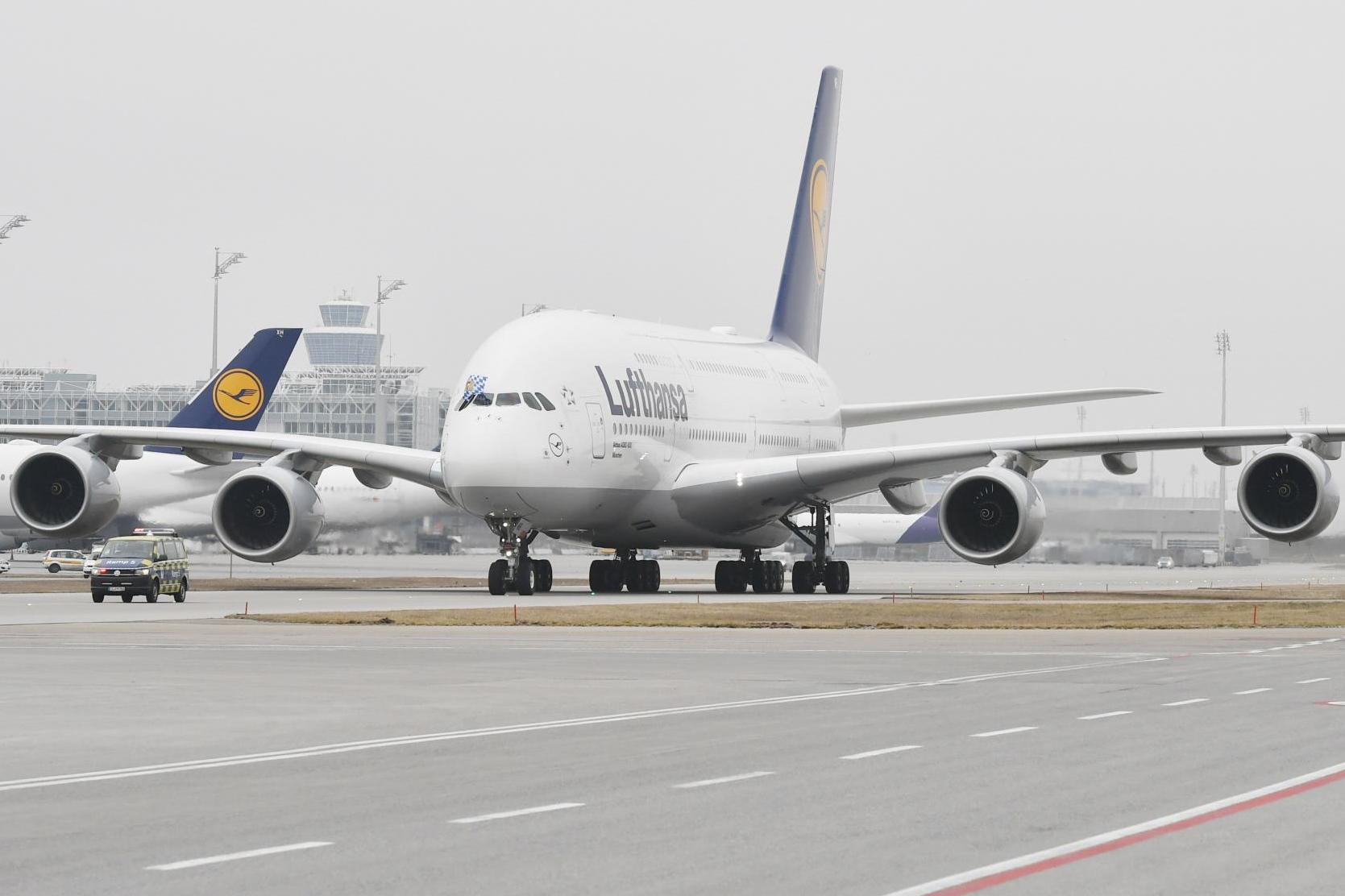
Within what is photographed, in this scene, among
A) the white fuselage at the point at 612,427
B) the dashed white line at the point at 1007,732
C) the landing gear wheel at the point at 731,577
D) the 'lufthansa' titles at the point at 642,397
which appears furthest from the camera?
the landing gear wheel at the point at 731,577

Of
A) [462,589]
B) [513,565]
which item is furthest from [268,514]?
[462,589]

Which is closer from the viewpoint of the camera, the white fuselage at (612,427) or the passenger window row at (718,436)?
the white fuselage at (612,427)

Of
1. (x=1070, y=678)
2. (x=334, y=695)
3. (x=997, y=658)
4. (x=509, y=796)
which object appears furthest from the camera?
(x=997, y=658)

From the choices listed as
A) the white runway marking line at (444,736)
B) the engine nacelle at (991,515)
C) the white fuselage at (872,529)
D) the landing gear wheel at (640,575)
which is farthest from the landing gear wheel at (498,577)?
the white fuselage at (872,529)

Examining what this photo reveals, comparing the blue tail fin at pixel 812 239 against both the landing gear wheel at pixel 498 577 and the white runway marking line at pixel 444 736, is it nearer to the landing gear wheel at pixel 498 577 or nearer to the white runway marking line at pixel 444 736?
the landing gear wheel at pixel 498 577

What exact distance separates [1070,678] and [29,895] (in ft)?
49.4

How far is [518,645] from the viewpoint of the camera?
87.9 feet

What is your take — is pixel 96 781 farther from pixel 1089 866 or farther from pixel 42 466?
pixel 42 466

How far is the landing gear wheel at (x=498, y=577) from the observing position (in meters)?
41.8

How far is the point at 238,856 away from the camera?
31.7 feet

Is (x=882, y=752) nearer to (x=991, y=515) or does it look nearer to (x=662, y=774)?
(x=662, y=774)

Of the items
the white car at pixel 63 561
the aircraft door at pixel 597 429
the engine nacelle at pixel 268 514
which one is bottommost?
the white car at pixel 63 561

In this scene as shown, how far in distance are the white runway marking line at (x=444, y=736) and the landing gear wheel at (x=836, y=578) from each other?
24709mm

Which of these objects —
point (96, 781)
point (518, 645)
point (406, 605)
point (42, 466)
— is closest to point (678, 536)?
point (406, 605)
